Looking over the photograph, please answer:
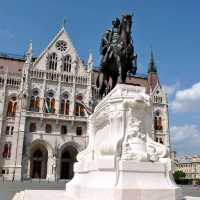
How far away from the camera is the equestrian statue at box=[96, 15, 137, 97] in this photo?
342 inches

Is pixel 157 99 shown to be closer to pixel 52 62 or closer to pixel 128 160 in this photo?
pixel 52 62

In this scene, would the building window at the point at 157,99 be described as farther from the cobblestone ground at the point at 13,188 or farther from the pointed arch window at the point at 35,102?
the cobblestone ground at the point at 13,188

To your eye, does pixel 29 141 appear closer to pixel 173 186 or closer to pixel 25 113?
pixel 25 113

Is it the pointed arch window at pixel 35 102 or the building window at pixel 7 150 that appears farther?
the pointed arch window at pixel 35 102

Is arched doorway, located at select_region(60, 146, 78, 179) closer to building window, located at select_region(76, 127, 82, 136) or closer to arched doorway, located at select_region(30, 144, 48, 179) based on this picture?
building window, located at select_region(76, 127, 82, 136)

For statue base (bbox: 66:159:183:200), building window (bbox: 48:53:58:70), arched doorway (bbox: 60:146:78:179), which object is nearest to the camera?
statue base (bbox: 66:159:183:200)

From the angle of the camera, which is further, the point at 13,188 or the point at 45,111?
the point at 45,111

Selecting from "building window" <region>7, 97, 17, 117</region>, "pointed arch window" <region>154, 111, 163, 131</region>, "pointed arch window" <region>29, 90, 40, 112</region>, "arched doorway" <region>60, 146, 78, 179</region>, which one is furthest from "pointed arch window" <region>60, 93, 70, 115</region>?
"pointed arch window" <region>154, 111, 163, 131</region>

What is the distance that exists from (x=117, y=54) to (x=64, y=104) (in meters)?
31.2

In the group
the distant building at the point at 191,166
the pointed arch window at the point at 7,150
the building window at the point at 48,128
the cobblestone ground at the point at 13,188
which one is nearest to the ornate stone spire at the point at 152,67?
the building window at the point at 48,128

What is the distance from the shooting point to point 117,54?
869 cm

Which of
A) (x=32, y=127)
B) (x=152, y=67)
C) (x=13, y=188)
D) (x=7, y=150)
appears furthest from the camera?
(x=152, y=67)

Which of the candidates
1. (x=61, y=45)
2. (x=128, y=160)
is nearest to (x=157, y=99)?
(x=61, y=45)

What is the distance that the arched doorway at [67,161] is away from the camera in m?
37.8
